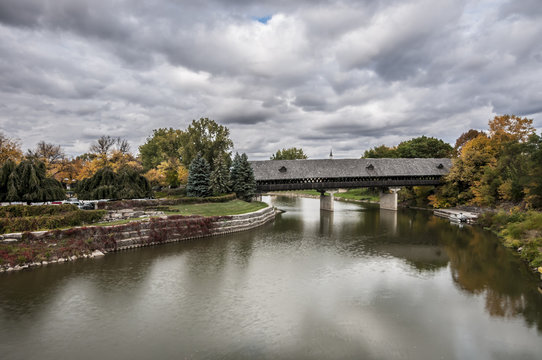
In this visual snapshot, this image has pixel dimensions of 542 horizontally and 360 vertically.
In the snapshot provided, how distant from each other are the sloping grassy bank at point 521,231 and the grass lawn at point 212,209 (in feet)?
86.5

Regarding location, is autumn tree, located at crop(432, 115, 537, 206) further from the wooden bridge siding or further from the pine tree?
the pine tree

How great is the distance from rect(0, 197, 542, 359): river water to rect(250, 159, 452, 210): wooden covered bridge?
26527mm

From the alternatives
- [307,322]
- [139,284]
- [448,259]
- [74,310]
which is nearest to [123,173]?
[139,284]

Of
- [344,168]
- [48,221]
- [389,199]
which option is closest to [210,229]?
[48,221]

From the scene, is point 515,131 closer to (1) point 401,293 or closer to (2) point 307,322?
(1) point 401,293

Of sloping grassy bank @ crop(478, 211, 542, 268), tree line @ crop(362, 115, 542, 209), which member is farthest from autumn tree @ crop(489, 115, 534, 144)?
sloping grassy bank @ crop(478, 211, 542, 268)

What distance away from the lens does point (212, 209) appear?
35219mm

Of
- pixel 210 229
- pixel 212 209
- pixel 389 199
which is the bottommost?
pixel 210 229

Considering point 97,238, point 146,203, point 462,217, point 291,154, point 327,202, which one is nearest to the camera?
point 97,238

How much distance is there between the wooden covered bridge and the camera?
166 feet

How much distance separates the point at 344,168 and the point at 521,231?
2939 cm

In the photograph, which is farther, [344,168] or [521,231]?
[344,168]

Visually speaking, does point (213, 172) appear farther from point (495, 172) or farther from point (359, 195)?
point (359, 195)

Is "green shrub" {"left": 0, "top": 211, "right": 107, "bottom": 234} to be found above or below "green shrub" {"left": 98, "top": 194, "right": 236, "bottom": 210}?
below
